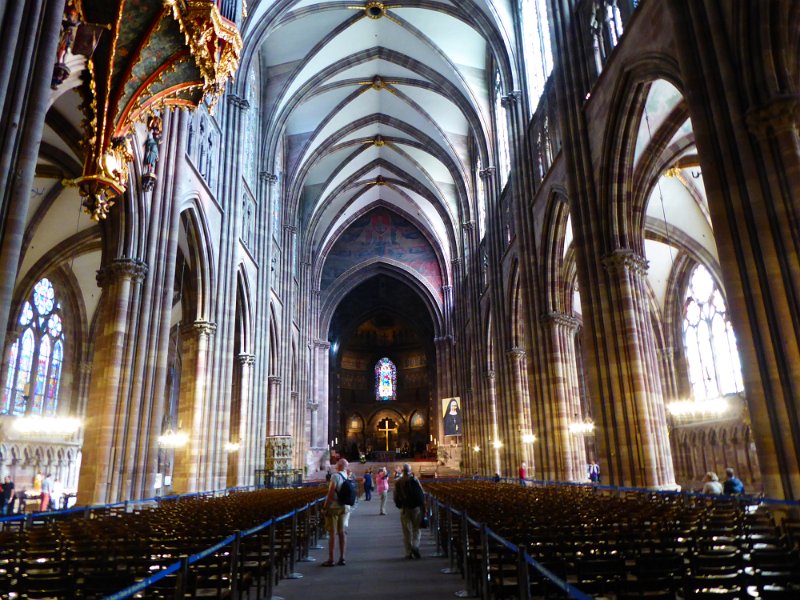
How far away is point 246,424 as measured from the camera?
22.7 m

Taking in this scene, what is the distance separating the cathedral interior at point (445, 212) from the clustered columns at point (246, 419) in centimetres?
13

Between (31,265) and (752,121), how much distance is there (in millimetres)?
22242

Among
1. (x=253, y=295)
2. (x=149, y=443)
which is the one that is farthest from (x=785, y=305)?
(x=253, y=295)

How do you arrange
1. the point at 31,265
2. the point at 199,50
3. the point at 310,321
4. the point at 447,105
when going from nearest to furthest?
the point at 199,50
the point at 31,265
the point at 447,105
the point at 310,321

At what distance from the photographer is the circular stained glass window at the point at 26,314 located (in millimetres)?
22747

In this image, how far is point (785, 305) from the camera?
25.1 feet

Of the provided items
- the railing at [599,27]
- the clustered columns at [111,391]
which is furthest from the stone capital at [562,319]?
the clustered columns at [111,391]

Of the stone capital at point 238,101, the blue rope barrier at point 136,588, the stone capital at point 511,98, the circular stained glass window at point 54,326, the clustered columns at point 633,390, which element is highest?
the stone capital at point 511,98

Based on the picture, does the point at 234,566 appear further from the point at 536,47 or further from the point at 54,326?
the point at 54,326

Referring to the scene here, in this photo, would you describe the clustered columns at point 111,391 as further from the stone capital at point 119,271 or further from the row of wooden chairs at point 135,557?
the row of wooden chairs at point 135,557

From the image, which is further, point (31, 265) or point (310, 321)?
point (310, 321)

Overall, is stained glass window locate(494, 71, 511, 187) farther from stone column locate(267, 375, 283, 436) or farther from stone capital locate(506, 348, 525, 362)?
stone column locate(267, 375, 283, 436)

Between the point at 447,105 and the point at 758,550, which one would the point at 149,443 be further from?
the point at 447,105

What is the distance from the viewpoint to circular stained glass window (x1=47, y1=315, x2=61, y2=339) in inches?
950
